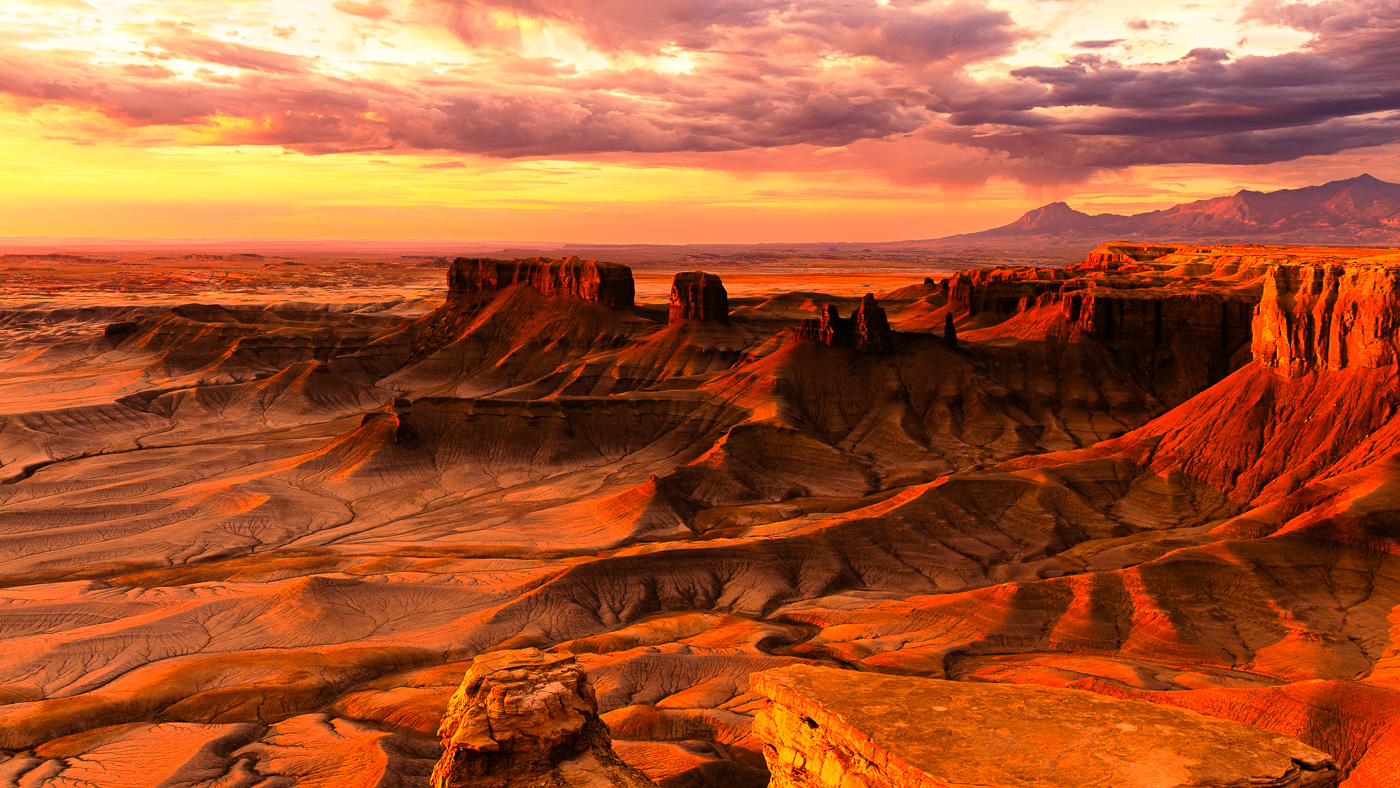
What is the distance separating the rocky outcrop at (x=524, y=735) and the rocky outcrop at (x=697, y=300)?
131 m

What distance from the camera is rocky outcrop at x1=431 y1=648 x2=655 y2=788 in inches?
985

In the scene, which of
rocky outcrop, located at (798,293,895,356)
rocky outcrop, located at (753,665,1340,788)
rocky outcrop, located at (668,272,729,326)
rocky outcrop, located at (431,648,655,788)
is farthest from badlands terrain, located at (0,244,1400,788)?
rocky outcrop, located at (753,665,1340,788)

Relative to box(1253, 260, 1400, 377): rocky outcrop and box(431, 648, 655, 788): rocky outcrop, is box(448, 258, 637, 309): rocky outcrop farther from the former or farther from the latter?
box(431, 648, 655, 788): rocky outcrop

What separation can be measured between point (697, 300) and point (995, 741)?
139m

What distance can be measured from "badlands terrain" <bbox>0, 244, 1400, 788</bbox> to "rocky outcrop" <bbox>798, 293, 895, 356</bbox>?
47 cm

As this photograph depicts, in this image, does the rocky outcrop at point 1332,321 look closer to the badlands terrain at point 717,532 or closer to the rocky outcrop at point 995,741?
the badlands terrain at point 717,532

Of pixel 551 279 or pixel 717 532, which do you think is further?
pixel 551 279

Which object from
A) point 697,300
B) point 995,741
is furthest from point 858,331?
point 995,741

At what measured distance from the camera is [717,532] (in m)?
83.8

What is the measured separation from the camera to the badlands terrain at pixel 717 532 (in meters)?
47.2

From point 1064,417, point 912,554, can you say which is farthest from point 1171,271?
point 912,554

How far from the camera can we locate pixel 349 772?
40156 millimetres

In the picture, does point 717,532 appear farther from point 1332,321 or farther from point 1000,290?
point 1000,290

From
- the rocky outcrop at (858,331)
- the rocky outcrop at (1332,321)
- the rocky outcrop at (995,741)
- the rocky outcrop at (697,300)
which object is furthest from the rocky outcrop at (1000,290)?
the rocky outcrop at (995,741)
